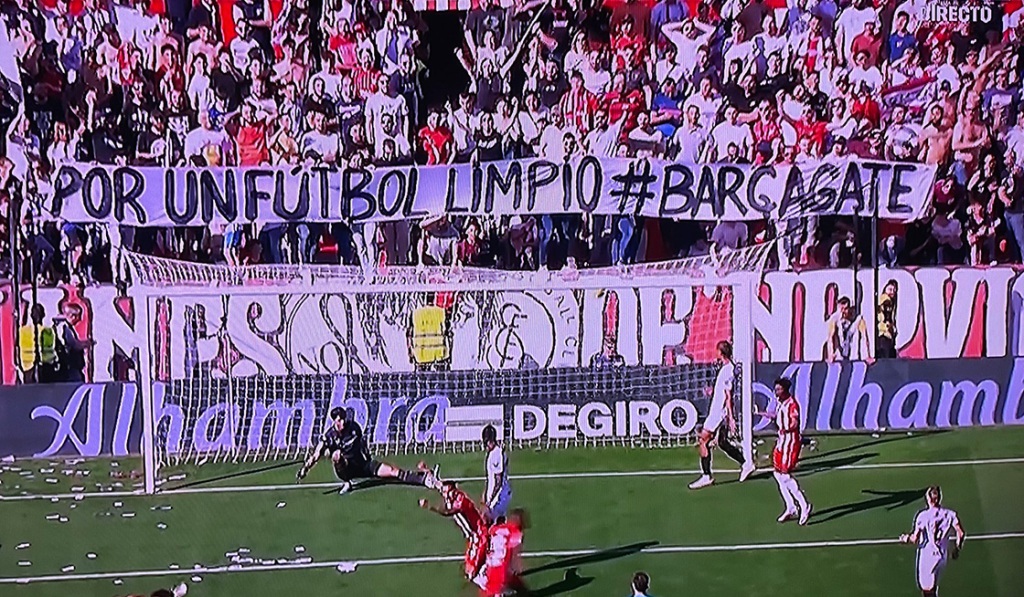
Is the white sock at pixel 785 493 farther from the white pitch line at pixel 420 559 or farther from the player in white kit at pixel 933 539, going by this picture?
the player in white kit at pixel 933 539

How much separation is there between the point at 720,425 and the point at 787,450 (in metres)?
0.16

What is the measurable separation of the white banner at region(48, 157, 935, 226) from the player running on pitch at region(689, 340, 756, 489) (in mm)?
311

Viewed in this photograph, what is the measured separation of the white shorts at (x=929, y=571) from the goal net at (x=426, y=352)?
600 millimetres

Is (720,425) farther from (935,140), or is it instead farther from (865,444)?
(935,140)

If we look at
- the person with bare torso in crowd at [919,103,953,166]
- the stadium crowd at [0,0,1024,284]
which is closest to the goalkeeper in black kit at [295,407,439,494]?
the stadium crowd at [0,0,1024,284]

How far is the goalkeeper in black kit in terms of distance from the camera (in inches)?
76.5

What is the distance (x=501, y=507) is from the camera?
1972mm

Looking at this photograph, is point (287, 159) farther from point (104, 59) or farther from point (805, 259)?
point (805, 259)

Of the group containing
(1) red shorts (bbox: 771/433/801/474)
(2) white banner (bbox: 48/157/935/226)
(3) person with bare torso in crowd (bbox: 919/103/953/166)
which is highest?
(3) person with bare torso in crowd (bbox: 919/103/953/166)

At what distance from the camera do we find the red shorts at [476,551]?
1.98 metres

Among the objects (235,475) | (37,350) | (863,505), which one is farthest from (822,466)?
(37,350)

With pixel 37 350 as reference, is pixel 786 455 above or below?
below

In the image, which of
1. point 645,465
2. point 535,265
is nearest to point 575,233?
point 535,265

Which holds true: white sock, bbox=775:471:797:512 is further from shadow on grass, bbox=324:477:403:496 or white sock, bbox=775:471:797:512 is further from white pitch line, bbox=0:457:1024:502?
shadow on grass, bbox=324:477:403:496
